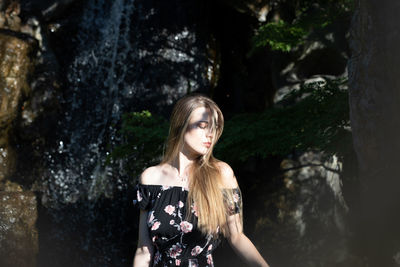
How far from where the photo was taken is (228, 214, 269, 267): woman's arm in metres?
2.74

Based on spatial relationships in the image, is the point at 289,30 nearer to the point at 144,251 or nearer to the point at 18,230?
the point at 144,251

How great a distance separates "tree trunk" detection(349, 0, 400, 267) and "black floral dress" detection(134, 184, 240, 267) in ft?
3.47

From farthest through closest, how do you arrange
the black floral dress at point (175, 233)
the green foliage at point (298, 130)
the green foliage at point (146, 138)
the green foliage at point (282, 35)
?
the green foliage at point (282, 35), the green foliage at point (146, 138), the green foliage at point (298, 130), the black floral dress at point (175, 233)

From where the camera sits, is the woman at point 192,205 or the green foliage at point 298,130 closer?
the woman at point 192,205

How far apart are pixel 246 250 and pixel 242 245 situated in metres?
0.04

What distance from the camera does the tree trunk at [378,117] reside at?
279cm

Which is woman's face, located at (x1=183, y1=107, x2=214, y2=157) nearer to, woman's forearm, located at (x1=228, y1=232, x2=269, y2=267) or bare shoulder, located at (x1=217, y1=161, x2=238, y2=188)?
bare shoulder, located at (x1=217, y1=161, x2=238, y2=188)

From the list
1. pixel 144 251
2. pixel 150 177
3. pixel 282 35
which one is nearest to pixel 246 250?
pixel 144 251

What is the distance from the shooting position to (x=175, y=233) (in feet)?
9.34

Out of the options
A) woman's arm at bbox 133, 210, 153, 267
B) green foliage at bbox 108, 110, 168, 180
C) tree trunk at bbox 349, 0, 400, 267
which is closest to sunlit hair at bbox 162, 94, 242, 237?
woman's arm at bbox 133, 210, 153, 267

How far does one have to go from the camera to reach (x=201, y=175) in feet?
9.55

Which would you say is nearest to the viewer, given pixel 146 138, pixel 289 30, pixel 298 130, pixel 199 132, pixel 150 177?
pixel 199 132

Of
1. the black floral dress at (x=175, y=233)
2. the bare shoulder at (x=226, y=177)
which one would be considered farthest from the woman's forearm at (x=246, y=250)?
the bare shoulder at (x=226, y=177)

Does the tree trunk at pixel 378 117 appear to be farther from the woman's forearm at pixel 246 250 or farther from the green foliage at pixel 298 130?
the green foliage at pixel 298 130
